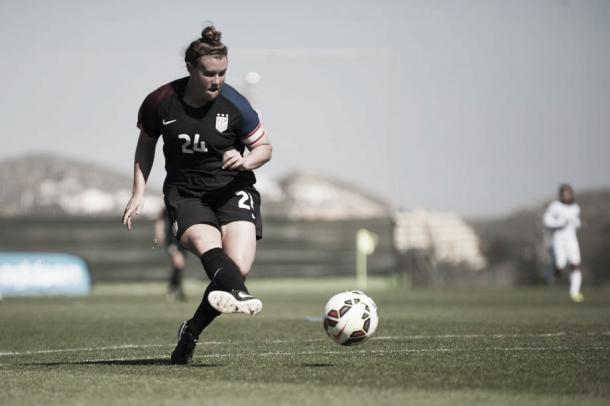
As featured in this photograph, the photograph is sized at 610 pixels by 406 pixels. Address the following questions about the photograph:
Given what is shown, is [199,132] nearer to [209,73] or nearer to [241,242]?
[209,73]

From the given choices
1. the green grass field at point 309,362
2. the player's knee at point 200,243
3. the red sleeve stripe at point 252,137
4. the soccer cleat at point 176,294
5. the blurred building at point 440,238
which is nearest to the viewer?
the green grass field at point 309,362

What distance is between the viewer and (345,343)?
26.2 ft

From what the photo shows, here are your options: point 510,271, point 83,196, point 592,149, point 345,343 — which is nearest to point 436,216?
point 510,271

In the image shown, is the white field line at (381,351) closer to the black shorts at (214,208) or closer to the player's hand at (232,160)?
the black shorts at (214,208)

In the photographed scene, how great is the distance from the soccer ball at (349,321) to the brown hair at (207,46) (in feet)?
6.03

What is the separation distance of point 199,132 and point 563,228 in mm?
16735

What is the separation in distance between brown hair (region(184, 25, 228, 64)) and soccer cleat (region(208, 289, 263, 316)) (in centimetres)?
159

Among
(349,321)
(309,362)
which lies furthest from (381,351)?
(349,321)

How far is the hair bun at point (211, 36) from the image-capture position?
778cm

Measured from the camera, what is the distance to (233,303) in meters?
7.18

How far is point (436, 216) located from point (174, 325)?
21.1m

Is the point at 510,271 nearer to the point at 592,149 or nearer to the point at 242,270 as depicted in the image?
the point at 592,149

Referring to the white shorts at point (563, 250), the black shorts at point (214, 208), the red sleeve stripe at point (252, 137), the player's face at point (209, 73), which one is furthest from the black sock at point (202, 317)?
the white shorts at point (563, 250)

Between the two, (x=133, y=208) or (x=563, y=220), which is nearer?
(x=133, y=208)
